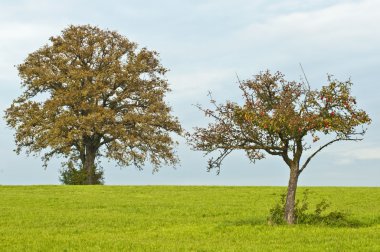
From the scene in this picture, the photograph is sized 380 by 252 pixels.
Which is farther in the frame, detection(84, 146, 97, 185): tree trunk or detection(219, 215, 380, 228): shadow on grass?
detection(84, 146, 97, 185): tree trunk

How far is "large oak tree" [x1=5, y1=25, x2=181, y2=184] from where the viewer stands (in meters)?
59.8

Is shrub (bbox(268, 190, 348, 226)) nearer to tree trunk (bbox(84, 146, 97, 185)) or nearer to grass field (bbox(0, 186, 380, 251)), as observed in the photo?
grass field (bbox(0, 186, 380, 251))

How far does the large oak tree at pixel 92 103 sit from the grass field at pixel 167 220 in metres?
8.19

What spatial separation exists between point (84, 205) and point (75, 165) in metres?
25.0

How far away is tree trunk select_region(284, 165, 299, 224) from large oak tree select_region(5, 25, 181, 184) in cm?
3358

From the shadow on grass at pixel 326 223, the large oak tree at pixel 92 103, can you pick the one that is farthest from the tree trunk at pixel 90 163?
the shadow on grass at pixel 326 223

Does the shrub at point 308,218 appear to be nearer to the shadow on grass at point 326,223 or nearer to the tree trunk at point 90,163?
the shadow on grass at point 326,223

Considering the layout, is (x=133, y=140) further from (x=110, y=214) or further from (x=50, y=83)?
(x=110, y=214)

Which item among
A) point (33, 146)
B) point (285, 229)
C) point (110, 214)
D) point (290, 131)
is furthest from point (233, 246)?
point (33, 146)

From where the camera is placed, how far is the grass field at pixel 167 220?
2195cm

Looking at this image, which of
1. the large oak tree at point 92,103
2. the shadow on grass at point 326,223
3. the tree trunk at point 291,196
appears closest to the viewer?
the tree trunk at point 291,196

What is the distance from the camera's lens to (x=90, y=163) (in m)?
63.6

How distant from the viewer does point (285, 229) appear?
2514 cm

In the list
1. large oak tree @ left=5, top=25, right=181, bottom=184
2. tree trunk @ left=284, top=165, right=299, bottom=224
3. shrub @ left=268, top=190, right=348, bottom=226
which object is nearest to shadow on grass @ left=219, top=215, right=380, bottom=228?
shrub @ left=268, top=190, right=348, bottom=226
